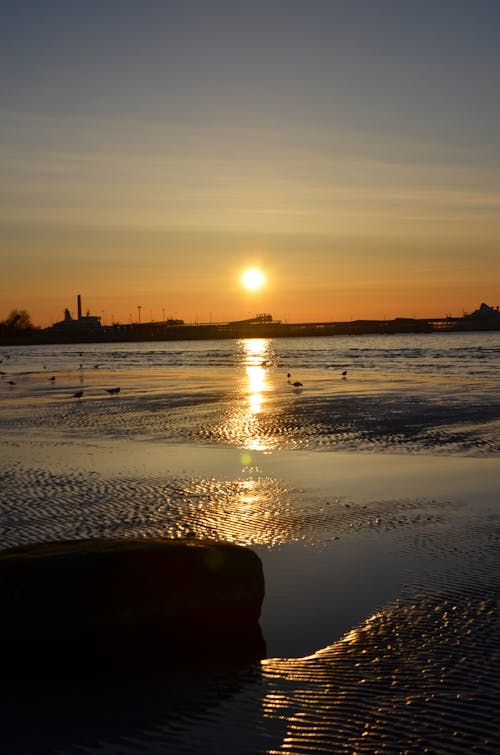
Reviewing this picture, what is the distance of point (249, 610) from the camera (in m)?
7.69

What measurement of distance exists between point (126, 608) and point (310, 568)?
10.4 ft

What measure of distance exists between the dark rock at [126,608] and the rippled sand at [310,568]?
1.41 ft

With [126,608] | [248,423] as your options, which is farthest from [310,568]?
[248,423]

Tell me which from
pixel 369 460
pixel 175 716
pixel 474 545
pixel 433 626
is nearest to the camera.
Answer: pixel 175 716

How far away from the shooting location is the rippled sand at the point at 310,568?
5.88 meters

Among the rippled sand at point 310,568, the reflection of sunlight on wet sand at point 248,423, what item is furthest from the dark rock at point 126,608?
the reflection of sunlight on wet sand at point 248,423

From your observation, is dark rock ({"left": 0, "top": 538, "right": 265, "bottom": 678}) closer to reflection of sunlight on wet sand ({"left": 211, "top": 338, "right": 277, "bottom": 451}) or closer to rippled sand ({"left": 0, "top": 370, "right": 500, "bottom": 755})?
rippled sand ({"left": 0, "top": 370, "right": 500, "bottom": 755})

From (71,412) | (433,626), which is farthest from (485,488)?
(71,412)

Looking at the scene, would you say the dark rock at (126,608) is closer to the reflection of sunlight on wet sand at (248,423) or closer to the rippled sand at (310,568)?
the rippled sand at (310,568)

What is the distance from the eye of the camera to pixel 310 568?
31.8 feet

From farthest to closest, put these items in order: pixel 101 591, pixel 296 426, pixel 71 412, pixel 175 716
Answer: pixel 71 412
pixel 296 426
pixel 101 591
pixel 175 716

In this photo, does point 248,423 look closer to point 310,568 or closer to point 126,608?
point 310,568

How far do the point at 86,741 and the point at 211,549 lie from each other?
7.91 ft

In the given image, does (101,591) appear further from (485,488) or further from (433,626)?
(485,488)
